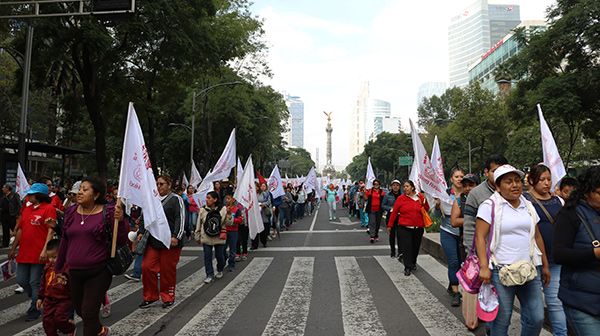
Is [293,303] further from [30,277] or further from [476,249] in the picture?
[30,277]

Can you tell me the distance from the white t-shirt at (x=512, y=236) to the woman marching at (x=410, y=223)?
4660 millimetres

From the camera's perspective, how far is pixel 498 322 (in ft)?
11.6

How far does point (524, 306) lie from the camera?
3.60 meters

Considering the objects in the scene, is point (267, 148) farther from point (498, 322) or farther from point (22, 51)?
point (498, 322)

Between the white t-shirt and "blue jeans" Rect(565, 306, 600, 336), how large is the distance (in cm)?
64

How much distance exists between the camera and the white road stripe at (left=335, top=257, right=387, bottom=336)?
16.7 ft

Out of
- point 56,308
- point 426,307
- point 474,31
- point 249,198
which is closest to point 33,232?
point 56,308

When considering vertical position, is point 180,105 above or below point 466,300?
above

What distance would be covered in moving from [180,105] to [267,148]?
10.0m

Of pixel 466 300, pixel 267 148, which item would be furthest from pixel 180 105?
pixel 466 300

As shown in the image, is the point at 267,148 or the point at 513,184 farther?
the point at 267,148

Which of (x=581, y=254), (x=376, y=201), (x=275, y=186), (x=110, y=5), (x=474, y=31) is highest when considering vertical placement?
(x=474, y=31)

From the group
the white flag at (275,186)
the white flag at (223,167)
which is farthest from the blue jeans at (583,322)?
the white flag at (275,186)

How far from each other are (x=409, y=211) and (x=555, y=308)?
4.39 metres
